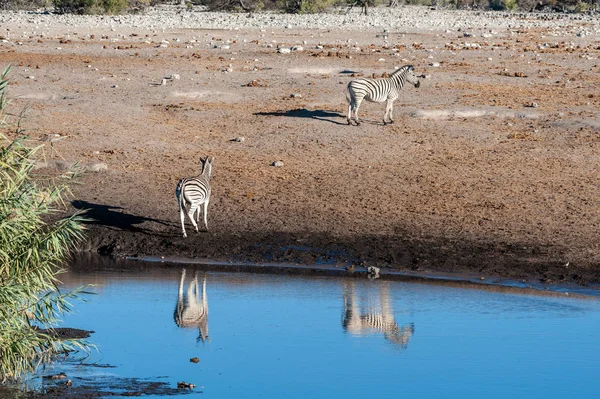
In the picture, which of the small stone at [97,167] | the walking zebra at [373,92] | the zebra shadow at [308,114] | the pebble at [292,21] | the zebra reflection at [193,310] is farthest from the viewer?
the pebble at [292,21]

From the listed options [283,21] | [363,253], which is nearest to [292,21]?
[283,21]

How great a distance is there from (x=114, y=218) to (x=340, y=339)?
553 cm

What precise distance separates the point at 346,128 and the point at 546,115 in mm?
3919

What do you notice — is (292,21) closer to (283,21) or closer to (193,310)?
(283,21)

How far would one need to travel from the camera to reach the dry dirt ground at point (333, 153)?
45.6ft

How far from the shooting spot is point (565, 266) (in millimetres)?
12930

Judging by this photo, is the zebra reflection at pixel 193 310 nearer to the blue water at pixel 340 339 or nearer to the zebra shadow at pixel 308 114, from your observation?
the blue water at pixel 340 339

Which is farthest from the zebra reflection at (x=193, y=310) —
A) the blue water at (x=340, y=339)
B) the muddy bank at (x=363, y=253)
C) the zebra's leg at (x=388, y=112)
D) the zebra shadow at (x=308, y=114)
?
the zebra's leg at (x=388, y=112)

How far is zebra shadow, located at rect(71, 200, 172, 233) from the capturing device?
48.0ft

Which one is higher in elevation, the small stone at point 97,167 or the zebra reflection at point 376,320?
the small stone at point 97,167

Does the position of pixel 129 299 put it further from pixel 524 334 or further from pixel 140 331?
pixel 524 334

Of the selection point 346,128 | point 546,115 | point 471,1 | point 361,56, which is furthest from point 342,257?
point 471,1

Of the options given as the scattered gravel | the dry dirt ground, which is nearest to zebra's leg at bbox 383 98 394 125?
the dry dirt ground

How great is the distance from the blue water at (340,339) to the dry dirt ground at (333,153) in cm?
121
